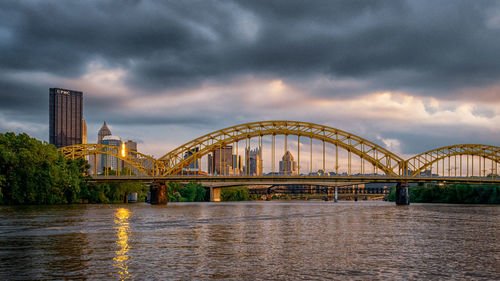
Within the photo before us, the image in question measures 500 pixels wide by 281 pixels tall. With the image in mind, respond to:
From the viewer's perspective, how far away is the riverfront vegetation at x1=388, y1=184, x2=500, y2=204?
401 feet

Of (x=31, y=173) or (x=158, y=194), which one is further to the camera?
(x=158, y=194)

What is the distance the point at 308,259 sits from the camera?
20828 mm

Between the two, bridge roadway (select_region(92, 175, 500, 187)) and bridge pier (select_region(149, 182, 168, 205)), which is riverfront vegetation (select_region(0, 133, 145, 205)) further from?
bridge pier (select_region(149, 182, 168, 205))

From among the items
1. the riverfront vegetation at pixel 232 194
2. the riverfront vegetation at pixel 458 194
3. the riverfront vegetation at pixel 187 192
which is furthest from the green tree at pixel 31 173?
the riverfront vegetation at pixel 458 194

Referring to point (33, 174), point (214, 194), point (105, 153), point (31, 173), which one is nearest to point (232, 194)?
point (214, 194)

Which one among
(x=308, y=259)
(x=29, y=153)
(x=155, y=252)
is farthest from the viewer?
(x=29, y=153)

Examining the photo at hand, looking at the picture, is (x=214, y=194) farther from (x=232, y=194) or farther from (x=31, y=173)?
(x=31, y=173)

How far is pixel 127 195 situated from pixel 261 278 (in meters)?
114

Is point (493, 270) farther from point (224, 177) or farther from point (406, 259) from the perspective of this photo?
point (224, 177)

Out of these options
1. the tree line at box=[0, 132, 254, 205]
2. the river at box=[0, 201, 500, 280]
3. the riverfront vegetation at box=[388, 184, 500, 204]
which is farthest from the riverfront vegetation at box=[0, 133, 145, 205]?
the riverfront vegetation at box=[388, 184, 500, 204]

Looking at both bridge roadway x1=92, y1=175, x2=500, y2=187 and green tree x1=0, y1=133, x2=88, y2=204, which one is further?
bridge roadway x1=92, y1=175, x2=500, y2=187

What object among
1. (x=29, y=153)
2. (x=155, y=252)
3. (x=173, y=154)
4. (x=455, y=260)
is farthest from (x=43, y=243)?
(x=173, y=154)

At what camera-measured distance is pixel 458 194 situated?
420 feet

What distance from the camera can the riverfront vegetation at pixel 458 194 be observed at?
122 meters
